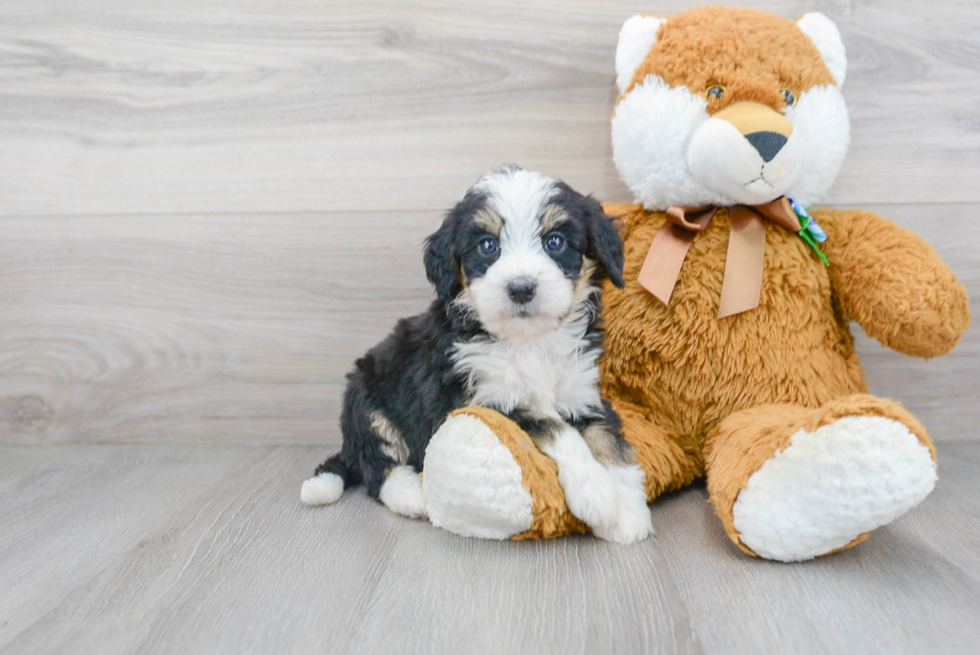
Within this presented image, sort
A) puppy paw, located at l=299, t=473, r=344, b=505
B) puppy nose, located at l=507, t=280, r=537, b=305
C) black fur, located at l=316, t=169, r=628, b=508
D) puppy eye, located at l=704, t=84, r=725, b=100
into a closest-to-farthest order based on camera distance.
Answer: puppy nose, located at l=507, t=280, r=537, b=305
black fur, located at l=316, t=169, r=628, b=508
puppy eye, located at l=704, t=84, r=725, b=100
puppy paw, located at l=299, t=473, r=344, b=505

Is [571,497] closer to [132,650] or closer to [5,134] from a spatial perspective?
[132,650]

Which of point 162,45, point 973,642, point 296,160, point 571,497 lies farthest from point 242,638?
point 162,45

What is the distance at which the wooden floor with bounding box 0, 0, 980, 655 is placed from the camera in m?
1.82

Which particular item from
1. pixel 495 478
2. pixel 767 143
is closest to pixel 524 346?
pixel 495 478

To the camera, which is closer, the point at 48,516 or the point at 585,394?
the point at 585,394

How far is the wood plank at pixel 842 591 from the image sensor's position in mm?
985

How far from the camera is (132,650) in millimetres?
1022

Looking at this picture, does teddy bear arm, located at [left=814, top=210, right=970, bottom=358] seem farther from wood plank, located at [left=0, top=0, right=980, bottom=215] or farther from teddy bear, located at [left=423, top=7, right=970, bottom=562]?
wood plank, located at [left=0, top=0, right=980, bottom=215]

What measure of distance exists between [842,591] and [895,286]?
26.8 inches

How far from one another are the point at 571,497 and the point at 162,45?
169 cm

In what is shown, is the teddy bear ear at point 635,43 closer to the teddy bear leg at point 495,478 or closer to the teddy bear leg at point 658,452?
the teddy bear leg at point 658,452

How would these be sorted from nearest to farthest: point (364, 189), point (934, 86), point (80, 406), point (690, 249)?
point (690, 249), point (934, 86), point (364, 189), point (80, 406)

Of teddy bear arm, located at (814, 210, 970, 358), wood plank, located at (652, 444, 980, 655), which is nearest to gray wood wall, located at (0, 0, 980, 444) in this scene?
teddy bear arm, located at (814, 210, 970, 358)

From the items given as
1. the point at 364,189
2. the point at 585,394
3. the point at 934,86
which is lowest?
the point at 585,394
